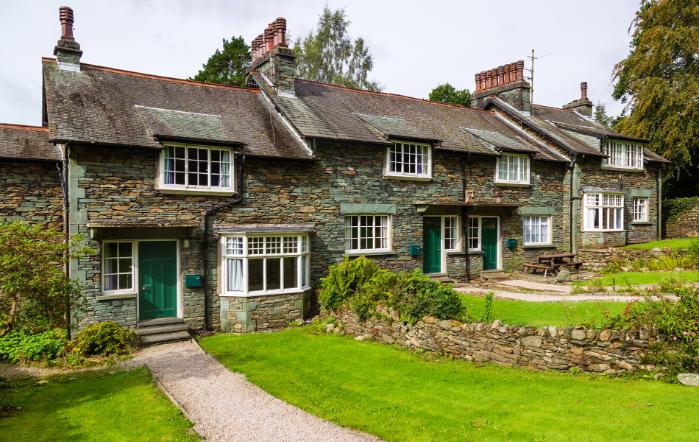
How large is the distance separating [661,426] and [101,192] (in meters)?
13.6

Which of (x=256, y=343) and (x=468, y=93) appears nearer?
(x=256, y=343)

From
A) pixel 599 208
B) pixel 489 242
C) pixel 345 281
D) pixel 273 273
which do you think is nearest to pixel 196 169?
pixel 273 273

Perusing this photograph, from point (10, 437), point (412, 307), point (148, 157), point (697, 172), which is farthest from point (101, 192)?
point (697, 172)

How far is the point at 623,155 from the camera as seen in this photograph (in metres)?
26.2

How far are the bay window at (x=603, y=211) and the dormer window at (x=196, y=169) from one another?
17.5 meters

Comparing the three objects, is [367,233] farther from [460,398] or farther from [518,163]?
[460,398]

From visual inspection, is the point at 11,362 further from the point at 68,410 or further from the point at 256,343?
the point at 256,343

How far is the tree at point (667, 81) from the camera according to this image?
96.3 feet

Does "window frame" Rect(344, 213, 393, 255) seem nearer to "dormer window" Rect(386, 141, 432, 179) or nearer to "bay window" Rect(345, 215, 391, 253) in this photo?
"bay window" Rect(345, 215, 391, 253)

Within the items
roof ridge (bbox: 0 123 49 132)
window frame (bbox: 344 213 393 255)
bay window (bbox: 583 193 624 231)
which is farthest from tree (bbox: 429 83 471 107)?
roof ridge (bbox: 0 123 49 132)

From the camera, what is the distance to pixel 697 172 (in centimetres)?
3409

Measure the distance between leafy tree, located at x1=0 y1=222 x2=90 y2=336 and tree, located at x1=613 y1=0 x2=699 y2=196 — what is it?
31268mm

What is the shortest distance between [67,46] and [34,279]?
8.48 metres

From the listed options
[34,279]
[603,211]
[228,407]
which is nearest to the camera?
[228,407]
